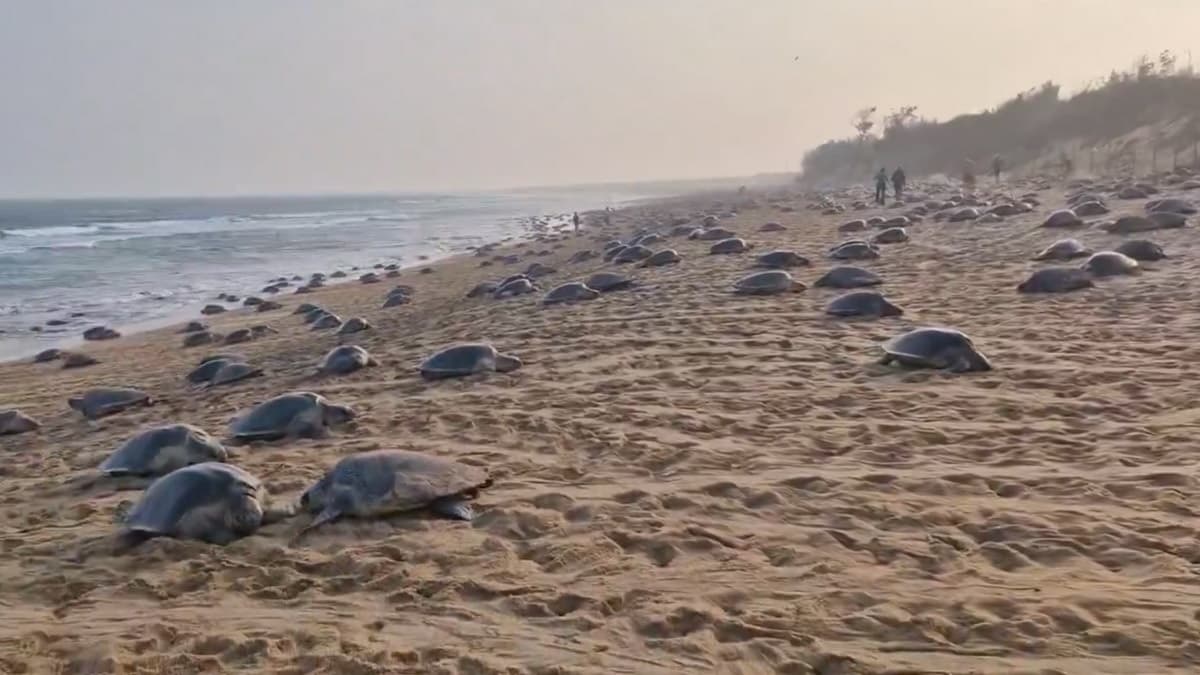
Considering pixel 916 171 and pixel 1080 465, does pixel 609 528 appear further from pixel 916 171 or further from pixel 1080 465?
pixel 916 171

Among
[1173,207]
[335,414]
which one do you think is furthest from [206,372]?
[1173,207]

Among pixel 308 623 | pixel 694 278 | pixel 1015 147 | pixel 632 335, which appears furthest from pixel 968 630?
pixel 1015 147

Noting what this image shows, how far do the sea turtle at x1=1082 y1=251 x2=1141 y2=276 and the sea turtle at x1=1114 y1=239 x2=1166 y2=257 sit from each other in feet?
2.93

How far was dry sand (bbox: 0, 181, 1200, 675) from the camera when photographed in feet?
13.0

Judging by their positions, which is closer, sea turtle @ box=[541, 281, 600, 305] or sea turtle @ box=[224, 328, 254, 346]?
sea turtle @ box=[541, 281, 600, 305]

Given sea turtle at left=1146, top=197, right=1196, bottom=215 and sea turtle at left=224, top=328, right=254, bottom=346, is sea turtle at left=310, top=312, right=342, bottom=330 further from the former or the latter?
sea turtle at left=1146, top=197, right=1196, bottom=215

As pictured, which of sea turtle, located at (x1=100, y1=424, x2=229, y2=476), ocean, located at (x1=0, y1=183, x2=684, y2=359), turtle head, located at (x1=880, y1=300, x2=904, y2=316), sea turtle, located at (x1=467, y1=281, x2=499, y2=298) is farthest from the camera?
ocean, located at (x1=0, y1=183, x2=684, y2=359)

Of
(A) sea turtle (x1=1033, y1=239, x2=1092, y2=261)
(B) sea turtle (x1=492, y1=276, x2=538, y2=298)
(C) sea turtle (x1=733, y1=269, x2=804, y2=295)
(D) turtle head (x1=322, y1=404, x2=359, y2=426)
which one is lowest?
(D) turtle head (x1=322, y1=404, x2=359, y2=426)

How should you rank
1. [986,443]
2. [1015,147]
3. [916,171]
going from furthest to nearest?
[916,171] < [1015,147] < [986,443]

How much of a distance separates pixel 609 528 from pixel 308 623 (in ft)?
5.63

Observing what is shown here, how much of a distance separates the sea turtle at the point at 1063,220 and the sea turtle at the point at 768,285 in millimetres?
8086

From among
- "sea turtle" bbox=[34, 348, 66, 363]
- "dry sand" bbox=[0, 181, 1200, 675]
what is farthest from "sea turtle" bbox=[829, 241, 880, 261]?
"sea turtle" bbox=[34, 348, 66, 363]

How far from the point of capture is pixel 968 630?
12.6ft

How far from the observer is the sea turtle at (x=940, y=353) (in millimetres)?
8469
